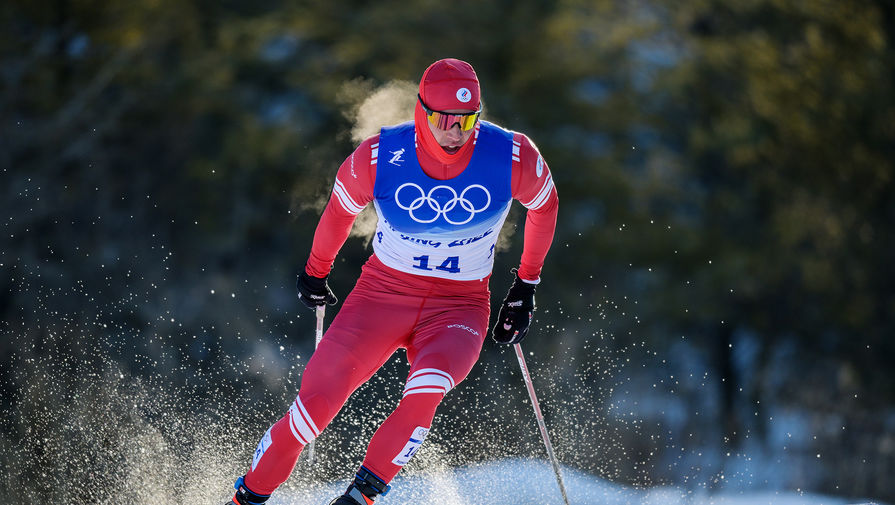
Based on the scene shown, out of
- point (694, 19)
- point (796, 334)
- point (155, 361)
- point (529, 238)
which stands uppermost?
point (529, 238)

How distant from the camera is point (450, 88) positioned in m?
3.43

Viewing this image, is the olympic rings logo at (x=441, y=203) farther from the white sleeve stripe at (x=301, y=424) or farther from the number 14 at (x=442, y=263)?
the white sleeve stripe at (x=301, y=424)

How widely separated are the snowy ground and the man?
1.40m

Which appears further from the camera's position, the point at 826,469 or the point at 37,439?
the point at 826,469

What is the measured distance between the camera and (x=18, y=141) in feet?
42.4

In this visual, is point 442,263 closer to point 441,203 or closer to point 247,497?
point 441,203

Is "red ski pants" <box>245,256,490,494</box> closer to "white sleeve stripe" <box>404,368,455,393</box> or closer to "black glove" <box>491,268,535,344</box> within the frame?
"white sleeve stripe" <box>404,368,455,393</box>

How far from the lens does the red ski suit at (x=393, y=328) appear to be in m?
3.37

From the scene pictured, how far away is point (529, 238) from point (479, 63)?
10022mm

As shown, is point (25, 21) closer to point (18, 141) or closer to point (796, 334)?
point (18, 141)

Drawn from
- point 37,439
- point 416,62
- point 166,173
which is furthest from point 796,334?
point 37,439

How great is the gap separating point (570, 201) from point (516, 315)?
9439mm

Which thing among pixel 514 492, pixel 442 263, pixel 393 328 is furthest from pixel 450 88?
pixel 514 492

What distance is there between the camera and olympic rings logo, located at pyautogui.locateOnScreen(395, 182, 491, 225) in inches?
141
